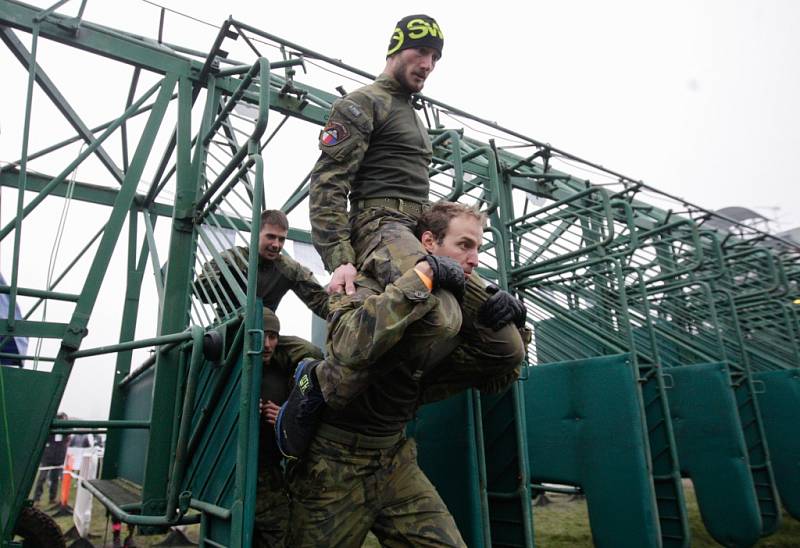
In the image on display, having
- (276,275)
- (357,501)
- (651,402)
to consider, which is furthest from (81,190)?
(651,402)

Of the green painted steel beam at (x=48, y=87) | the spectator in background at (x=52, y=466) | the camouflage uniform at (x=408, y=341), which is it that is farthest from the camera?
the spectator in background at (x=52, y=466)

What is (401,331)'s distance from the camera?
1.52 meters

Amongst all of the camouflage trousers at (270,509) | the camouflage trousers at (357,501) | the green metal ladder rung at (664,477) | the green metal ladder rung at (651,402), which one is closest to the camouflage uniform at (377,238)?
the camouflage trousers at (357,501)

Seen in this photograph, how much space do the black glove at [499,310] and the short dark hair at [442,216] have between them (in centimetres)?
31

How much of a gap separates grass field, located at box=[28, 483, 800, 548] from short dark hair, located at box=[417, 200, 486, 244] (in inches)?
140

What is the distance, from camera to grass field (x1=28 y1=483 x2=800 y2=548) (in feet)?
15.4

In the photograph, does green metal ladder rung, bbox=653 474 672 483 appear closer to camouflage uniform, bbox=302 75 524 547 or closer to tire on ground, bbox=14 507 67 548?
camouflage uniform, bbox=302 75 524 547

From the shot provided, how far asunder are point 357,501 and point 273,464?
673mm

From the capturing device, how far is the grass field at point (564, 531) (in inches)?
185

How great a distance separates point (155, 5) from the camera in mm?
3973

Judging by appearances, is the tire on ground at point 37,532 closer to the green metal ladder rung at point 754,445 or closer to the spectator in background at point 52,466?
the spectator in background at point 52,466

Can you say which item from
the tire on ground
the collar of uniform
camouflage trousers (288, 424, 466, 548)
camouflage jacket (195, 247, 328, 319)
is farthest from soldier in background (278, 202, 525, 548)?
the tire on ground

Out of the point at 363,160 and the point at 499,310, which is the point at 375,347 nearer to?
the point at 499,310

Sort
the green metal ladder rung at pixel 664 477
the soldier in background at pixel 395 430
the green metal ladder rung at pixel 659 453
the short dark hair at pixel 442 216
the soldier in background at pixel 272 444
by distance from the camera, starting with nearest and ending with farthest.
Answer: the soldier in background at pixel 395 430 < the short dark hair at pixel 442 216 < the soldier in background at pixel 272 444 < the green metal ladder rung at pixel 664 477 < the green metal ladder rung at pixel 659 453
